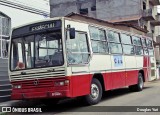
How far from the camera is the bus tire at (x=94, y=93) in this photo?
12352mm

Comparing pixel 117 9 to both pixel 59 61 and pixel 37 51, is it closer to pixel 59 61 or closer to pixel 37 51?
pixel 37 51

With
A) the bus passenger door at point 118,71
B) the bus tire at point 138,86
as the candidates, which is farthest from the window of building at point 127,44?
the bus tire at point 138,86

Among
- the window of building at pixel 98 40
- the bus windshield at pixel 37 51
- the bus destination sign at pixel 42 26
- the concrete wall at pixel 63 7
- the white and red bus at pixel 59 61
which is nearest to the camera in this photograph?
the white and red bus at pixel 59 61

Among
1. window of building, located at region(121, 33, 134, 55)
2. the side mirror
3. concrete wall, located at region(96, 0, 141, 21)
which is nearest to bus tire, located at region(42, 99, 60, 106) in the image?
the side mirror

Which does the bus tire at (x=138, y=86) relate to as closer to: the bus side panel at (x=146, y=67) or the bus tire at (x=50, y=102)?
Answer: the bus side panel at (x=146, y=67)

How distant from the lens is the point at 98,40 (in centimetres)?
1344

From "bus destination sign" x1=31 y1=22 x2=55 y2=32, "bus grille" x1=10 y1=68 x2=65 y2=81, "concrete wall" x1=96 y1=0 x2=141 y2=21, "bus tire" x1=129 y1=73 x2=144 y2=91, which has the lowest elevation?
"bus tire" x1=129 y1=73 x2=144 y2=91

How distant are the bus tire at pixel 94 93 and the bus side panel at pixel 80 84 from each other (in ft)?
1.14

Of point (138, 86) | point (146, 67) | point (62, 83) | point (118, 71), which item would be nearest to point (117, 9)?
point (146, 67)

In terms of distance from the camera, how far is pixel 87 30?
12.7 metres

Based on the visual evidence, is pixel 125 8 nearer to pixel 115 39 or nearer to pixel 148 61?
pixel 148 61

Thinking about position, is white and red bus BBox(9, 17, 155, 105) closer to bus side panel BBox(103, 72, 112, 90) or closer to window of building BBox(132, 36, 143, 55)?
bus side panel BBox(103, 72, 112, 90)

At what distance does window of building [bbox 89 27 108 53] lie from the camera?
13.0 metres

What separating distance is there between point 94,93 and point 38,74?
2351 mm
